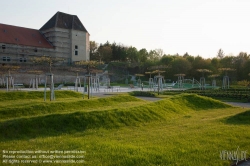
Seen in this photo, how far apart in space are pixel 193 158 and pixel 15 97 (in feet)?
43.4

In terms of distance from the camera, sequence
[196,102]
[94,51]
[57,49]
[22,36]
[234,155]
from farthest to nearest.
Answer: [94,51], [57,49], [22,36], [196,102], [234,155]

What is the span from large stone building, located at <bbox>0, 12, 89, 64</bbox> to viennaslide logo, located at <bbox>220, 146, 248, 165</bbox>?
4846 centimetres

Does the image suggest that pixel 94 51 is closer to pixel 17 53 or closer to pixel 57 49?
pixel 57 49

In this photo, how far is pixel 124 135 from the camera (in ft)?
25.0

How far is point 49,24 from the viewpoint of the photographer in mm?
56969

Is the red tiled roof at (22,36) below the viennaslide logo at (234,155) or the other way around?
the other way around

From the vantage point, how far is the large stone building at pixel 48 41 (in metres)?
48.3

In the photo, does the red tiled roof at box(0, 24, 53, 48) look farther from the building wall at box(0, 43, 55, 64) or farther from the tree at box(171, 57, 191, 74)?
the tree at box(171, 57, 191, 74)

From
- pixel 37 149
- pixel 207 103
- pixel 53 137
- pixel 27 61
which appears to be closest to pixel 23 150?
pixel 37 149

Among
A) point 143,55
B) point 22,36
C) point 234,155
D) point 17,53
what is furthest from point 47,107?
point 143,55

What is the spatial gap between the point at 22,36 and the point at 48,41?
6295 millimetres

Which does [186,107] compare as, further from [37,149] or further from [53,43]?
[53,43]

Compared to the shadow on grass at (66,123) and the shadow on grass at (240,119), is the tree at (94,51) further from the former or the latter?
the shadow on grass at (240,119)

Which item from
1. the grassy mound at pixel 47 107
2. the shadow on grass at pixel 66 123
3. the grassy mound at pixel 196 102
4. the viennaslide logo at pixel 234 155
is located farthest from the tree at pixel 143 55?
the viennaslide logo at pixel 234 155
